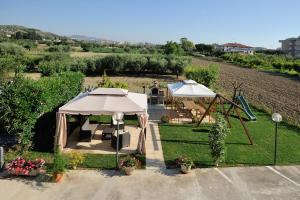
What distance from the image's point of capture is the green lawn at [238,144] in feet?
37.5

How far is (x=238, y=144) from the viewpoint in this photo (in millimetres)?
13219

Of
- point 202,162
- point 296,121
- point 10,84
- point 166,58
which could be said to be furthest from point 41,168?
point 166,58

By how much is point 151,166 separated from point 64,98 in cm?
682

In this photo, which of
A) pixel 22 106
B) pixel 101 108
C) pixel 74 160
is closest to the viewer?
pixel 74 160

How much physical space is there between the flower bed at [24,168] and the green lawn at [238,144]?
398cm

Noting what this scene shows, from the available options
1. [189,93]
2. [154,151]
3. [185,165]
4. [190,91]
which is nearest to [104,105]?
[154,151]

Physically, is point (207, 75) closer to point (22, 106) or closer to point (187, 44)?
point (22, 106)

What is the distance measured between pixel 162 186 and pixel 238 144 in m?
5.20

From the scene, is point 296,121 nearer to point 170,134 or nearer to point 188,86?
point 188,86

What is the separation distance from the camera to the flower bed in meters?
9.34

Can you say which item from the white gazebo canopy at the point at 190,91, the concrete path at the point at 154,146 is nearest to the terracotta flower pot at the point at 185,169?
the concrete path at the point at 154,146

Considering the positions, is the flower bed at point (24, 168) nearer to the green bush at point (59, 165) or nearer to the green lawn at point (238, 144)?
the green bush at point (59, 165)

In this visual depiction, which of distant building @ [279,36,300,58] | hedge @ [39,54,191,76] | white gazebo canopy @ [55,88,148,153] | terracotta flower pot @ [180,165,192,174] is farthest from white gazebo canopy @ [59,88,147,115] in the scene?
distant building @ [279,36,300,58]

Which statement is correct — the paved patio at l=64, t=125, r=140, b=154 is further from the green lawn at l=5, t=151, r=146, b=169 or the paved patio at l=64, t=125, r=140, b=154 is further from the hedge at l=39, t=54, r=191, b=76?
the hedge at l=39, t=54, r=191, b=76
